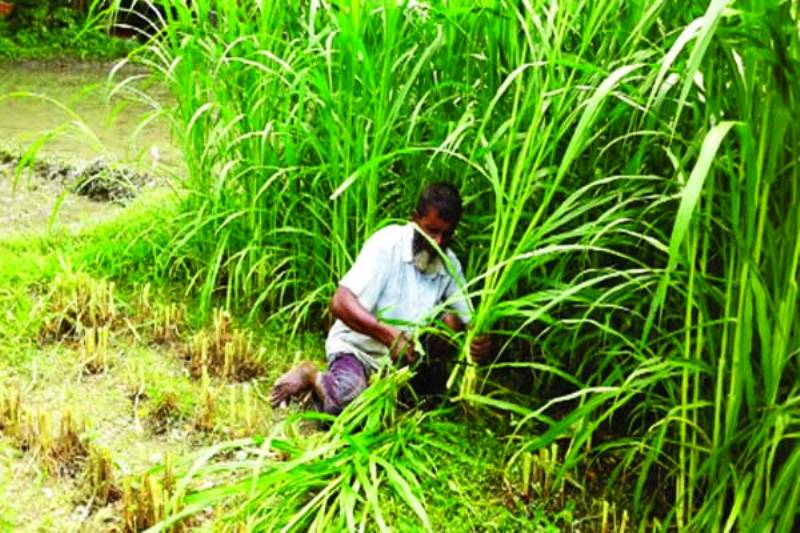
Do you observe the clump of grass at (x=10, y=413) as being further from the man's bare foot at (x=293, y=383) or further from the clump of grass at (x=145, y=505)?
the man's bare foot at (x=293, y=383)

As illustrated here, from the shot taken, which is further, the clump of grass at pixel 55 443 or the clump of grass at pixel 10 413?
the clump of grass at pixel 10 413

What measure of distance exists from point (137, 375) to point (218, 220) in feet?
2.43

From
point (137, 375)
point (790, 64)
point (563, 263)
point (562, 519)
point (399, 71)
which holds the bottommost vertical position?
point (137, 375)

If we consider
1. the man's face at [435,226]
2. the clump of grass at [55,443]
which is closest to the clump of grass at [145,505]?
the clump of grass at [55,443]

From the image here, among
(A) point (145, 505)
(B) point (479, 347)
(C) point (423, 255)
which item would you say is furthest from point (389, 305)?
(A) point (145, 505)

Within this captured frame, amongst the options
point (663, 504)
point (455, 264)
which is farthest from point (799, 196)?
point (455, 264)

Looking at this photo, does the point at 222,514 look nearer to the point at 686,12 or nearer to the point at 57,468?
the point at 57,468

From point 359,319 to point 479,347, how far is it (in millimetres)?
411

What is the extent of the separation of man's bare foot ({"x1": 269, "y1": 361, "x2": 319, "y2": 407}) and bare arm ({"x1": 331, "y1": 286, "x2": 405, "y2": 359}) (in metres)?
0.24

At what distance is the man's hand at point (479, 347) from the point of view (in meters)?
2.45

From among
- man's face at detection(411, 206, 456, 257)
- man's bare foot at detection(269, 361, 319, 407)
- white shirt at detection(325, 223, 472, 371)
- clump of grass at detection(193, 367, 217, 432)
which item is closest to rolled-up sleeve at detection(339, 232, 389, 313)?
white shirt at detection(325, 223, 472, 371)

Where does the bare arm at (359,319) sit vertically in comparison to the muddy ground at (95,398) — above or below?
above

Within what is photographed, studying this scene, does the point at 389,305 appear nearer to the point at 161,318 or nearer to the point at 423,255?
the point at 423,255

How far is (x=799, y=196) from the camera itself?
190 cm
